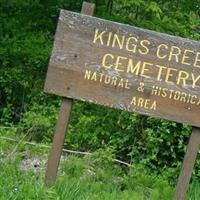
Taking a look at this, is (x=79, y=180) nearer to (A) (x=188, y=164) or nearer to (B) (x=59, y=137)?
(B) (x=59, y=137)

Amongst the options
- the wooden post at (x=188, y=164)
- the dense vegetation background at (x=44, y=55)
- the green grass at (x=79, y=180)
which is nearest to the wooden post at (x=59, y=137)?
the green grass at (x=79, y=180)

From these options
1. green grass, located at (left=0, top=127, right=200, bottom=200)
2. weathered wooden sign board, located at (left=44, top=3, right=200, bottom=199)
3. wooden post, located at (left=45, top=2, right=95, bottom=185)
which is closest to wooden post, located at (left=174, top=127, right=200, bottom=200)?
weathered wooden sign board, located at (left=44, top=3, right=200, bottom=199)

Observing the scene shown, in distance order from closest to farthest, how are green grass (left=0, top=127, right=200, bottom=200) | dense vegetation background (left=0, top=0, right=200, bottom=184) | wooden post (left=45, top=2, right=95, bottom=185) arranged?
1. green grass (left=0, top=127, right=200, bottom=200)
2. wooden post (left=45, top=2, right=95, bottom=185)
3. dense vegetation background (left=0, top=0, right=200, bottom=184)

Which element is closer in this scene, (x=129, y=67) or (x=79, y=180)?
(x=129, y=67)

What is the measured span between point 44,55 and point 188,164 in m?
5.16

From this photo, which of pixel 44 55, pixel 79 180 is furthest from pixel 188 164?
pixel 44 55

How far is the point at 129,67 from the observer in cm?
499

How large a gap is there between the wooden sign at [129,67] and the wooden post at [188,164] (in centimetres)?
14

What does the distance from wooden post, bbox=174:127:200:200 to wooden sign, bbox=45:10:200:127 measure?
142mm

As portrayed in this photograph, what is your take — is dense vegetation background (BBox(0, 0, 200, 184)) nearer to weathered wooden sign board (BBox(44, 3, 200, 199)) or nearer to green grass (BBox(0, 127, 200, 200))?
green grass (BBox(0, 127, 200, 200))

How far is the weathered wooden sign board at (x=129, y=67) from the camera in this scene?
4.97 m

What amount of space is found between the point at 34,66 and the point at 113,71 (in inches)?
197

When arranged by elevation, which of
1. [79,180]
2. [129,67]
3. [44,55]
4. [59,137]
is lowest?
[79,180]

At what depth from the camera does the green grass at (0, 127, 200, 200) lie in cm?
475
